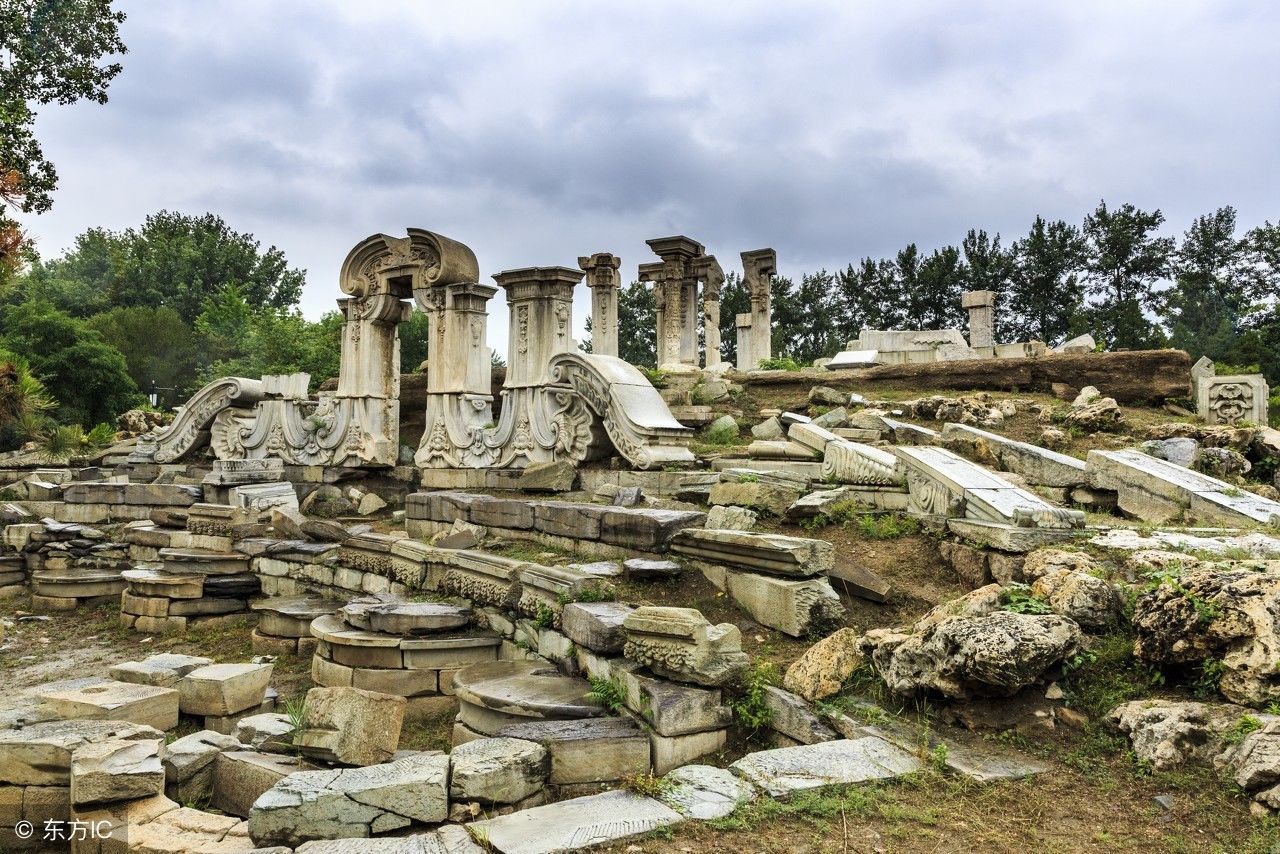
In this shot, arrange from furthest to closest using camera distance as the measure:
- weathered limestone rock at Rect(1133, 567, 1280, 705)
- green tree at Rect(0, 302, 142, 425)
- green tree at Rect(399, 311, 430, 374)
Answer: green tree at Rect(399, 311, 430, 374) → green tree at Rect(0, 302, 142, 425) → weathered limestone rock at Rect(1133, 567, 1280, 705)

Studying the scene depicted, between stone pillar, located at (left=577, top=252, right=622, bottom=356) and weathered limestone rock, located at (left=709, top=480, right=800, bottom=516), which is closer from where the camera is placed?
weathered limestone rock, located at (left=709, top=480, right=800, bottom=516)

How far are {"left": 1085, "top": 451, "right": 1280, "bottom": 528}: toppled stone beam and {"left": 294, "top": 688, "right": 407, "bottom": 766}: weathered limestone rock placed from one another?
18.4 feet

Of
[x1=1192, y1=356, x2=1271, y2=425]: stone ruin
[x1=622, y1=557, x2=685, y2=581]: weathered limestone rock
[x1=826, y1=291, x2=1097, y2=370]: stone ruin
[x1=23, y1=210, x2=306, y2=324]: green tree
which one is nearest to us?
[x1=622, y1=557, x2=685, y2=581]: weathered limestone rock

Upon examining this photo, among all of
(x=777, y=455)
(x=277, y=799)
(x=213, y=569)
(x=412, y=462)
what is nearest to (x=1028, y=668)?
(x=277, y=799)

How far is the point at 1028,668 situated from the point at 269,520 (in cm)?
837

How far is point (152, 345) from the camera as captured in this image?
33.6 m

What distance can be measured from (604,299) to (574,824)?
731 inches

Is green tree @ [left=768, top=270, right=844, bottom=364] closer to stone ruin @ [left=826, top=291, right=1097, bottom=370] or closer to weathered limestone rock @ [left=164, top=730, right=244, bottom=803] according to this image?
stone ruin @ [left=826, top=291, right=1097, bottom=370]

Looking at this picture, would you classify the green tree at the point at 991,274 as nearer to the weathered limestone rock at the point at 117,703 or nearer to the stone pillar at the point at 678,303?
the stone pillar at the point at 678,303

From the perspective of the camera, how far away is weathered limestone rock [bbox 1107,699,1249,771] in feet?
9.87

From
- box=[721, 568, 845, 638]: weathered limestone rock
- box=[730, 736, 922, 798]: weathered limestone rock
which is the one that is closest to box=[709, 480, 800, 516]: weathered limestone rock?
box=[721, 568, 845, 638]: weathered limestone rock

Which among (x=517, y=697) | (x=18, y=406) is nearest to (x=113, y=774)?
(x=517, y=697)

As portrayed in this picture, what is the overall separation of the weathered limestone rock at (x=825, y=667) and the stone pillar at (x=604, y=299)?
16665mm

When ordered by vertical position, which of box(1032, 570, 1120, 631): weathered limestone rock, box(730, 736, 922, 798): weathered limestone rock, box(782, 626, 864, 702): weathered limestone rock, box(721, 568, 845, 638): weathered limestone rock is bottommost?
box(730, 736, 922, 798): weathered limestone rock
